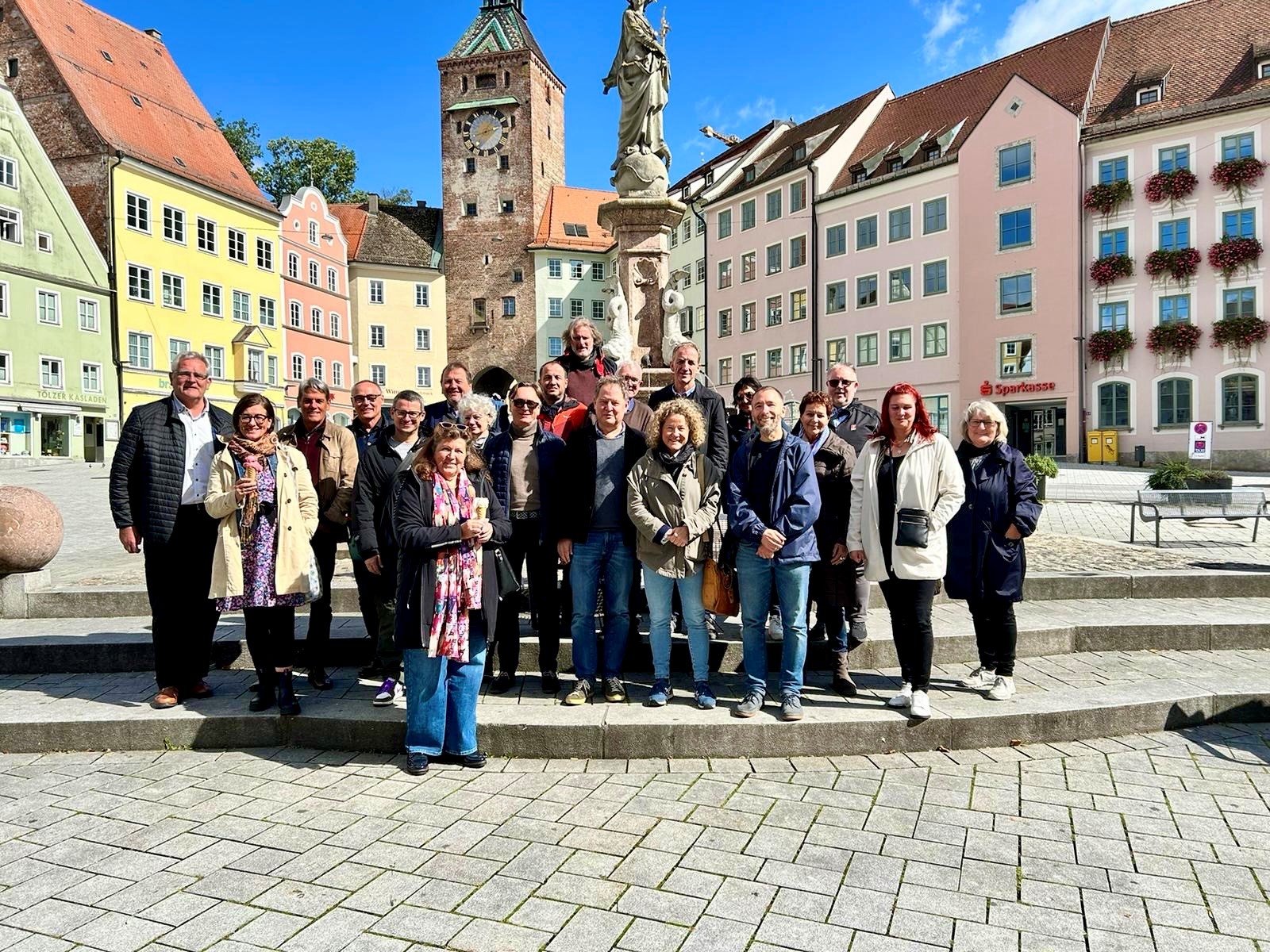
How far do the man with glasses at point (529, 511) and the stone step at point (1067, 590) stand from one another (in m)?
2.47

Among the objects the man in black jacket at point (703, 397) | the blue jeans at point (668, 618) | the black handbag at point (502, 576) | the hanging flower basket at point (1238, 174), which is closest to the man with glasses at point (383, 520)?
the black handbag at point (502, 576)

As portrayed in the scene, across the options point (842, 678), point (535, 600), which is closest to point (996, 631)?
point (842, 678)

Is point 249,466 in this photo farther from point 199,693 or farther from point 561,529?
point 561,529

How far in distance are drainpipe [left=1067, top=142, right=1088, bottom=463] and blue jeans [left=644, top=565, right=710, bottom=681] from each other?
31.7 m

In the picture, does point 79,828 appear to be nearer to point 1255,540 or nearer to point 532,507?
point 532,507

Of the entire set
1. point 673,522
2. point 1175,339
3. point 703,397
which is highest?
point 1175,339

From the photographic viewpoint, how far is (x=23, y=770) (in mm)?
4586

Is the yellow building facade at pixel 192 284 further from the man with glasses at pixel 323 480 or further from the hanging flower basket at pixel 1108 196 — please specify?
the man with glasses at pixel 323 480

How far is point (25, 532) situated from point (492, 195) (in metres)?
50.2

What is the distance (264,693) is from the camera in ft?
16.6

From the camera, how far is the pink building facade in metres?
44.3

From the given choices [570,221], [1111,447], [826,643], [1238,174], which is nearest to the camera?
[826,643]

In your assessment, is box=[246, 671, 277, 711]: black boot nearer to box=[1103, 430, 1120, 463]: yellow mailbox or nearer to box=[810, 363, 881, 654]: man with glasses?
box=[810, 363, 881, 654]: man with glasses

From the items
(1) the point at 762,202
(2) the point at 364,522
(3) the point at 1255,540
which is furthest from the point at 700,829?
(1) the point at 762,202
